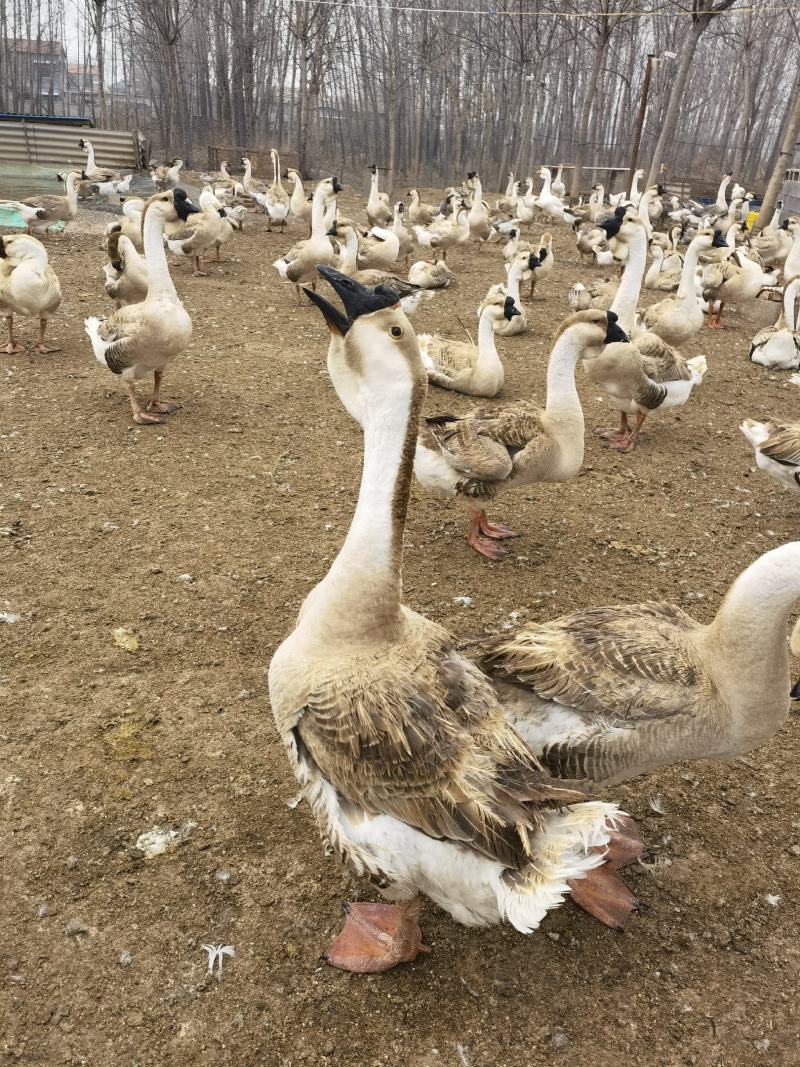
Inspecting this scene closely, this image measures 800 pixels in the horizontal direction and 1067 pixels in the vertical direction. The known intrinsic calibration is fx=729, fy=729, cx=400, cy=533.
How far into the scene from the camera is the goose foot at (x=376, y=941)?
2.60 meters

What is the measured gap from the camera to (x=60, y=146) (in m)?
22.1

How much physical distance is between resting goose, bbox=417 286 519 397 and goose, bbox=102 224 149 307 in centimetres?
359

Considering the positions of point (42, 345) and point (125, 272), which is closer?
point (42, 345)

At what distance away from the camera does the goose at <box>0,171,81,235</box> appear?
45.6 ft

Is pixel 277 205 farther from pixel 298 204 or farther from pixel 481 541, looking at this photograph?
pixel 481 541

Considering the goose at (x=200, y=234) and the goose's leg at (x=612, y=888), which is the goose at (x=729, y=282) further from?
the goose's leg at (x=612, y=888)

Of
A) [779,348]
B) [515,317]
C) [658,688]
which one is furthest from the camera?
[515,317]

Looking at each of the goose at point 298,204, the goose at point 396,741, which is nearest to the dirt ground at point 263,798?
the goose at point 396,741

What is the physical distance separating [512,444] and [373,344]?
10.1 ft

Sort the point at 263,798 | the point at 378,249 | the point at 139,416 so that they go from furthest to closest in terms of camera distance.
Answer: the point at 378,249 → the point at 139,416 → the point at 263,798

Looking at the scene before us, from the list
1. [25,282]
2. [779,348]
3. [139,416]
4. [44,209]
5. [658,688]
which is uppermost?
[44,209]

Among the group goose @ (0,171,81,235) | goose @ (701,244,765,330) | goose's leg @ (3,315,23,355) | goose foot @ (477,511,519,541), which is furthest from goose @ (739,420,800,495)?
goose @ (0,171,81,235)

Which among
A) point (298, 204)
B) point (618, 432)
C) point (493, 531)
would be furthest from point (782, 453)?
point (298, 204)

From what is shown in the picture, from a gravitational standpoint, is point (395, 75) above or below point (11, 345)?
above
